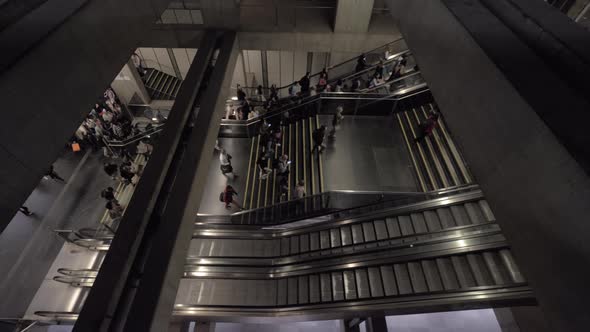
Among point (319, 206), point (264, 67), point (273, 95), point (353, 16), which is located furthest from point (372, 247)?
point (264, 67)

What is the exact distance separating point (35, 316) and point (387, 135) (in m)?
12.2

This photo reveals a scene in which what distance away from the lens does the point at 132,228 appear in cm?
488

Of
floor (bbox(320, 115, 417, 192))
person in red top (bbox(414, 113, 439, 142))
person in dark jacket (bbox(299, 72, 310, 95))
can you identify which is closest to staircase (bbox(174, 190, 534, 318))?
floor (bbox(320, 115, 417, 192))

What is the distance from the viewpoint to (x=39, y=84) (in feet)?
9.29

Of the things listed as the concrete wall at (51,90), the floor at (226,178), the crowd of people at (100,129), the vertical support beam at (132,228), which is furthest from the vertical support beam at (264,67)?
the concrete wall at (51,90)

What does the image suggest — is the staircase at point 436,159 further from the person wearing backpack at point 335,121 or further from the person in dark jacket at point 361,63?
the person in dark jacket at point 361,63

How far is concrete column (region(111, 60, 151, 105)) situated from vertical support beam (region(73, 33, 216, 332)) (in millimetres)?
9103

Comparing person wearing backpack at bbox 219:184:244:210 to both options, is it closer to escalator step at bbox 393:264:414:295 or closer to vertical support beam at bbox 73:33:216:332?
vertical support beam at bbox 73:33:216:332

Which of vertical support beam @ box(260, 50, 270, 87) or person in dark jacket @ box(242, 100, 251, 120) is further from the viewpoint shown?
vertical support beam @ box(260, 50, 270, 87)

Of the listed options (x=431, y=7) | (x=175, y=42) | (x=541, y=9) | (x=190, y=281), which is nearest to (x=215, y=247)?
(x=190, y=281)

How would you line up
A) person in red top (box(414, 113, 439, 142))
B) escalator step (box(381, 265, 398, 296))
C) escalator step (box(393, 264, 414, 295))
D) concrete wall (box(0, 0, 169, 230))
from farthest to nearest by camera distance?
person in red top (box(414, 113, 439, 142)) < escalator step (box(381, 265, 398, 296)) < escalator step (box(393, 264, 414, 295)) < concrete wall (box(0, 0, 169, 230))

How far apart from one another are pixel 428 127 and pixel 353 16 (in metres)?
5.87

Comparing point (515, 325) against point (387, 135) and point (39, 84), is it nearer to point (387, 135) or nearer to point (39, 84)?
point (387, 135)

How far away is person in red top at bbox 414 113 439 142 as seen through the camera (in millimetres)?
7941
